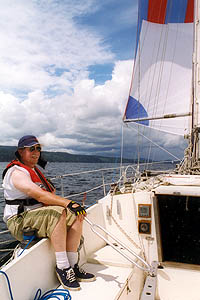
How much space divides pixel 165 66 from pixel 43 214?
8614mm

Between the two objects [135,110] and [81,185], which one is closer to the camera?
[135,110]

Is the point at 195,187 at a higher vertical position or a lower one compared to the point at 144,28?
lower

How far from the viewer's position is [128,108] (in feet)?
32.0

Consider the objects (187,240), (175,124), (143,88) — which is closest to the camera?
(187,240)

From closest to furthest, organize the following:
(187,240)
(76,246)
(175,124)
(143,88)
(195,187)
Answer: (76,246) → (195,187) → (187,240) → (175,124) → (143,88)

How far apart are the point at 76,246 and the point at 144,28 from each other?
386 inches

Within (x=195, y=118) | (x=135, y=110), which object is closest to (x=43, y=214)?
(x=195, y=118)

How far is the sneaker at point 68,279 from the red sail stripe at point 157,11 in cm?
984

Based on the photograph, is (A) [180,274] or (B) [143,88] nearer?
(A) [180,274]

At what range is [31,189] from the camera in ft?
7.07

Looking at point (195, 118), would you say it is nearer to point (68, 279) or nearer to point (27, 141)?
point (27, 141)

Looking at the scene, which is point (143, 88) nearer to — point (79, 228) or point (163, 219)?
point (163, 219)

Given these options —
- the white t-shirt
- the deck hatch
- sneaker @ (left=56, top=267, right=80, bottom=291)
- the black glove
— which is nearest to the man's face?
the white t-shirt

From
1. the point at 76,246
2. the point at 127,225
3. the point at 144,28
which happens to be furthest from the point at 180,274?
the point at 144,28
